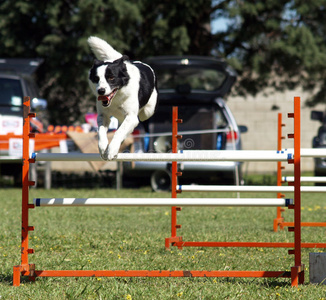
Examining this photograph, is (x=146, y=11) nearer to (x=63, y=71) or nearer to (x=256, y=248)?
(x=63, y=71)

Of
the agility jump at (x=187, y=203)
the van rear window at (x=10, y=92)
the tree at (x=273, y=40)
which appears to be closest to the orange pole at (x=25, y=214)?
the agility jump at (x=187, y=203)

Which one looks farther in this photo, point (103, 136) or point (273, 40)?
point (273, 40)

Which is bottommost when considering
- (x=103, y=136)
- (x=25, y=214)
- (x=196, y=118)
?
(x=25, y=214)

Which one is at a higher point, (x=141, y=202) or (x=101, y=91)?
(x=101, y=91)

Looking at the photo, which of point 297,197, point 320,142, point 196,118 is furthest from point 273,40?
point 297,197

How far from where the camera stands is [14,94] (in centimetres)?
1252

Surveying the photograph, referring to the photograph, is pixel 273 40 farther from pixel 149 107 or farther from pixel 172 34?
pixel 149 107

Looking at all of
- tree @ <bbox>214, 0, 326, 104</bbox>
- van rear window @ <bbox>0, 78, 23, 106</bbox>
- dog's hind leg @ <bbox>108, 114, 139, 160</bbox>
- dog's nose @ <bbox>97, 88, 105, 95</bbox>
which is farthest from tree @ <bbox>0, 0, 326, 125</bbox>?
dog's nose @ <bbox>97, 88, 105, 95</bbox>

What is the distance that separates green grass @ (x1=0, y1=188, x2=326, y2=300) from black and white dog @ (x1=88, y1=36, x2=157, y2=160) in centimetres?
110

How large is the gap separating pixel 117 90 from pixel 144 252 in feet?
7.86

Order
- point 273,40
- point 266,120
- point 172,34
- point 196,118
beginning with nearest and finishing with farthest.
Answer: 1. point 196,118
2. point 172,34
3. point 273,40
4. point 266,120

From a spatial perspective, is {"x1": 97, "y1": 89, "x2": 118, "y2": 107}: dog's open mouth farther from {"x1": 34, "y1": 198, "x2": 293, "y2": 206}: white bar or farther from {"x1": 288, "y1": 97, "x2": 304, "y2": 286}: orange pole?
{"x1": 288, "y1": 97, "x2": 304, "y2": 286}: orange pole

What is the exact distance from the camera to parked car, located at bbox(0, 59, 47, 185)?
12242 millimetres

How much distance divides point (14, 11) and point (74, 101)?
305 cm
